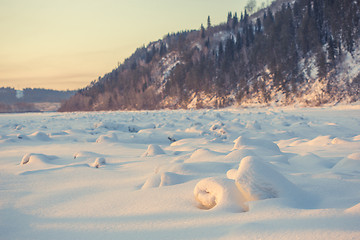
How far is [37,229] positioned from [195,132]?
525cm

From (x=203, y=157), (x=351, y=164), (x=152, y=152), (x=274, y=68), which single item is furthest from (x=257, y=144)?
(x=274, y=68)

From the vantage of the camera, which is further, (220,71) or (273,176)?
(220,71)

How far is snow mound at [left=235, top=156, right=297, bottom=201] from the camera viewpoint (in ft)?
4.83

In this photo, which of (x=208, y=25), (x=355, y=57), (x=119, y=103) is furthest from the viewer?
(x=208, y=25)

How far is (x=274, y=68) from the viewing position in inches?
1574

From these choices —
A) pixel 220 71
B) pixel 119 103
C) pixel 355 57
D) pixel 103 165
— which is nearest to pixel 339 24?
pixel 355 57

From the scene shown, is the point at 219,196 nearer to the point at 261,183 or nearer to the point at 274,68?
the point at 261,183

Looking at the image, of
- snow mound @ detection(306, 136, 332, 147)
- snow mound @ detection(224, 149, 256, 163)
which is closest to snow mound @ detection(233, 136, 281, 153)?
snow mound @ detection(224, 149, 256, 163)

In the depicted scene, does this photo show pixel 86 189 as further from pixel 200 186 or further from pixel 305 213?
pixel 305 213

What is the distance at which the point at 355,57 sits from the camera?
29.7 meters

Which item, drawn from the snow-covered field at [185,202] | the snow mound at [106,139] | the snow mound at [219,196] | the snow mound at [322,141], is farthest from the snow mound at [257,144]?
the snow mound at [106,139]

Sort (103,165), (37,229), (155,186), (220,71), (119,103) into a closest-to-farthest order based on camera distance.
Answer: (37,229), (155,186), (103,165), (220,71), (119,103)

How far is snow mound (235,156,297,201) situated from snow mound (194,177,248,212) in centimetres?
6

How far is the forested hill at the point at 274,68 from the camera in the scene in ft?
102
